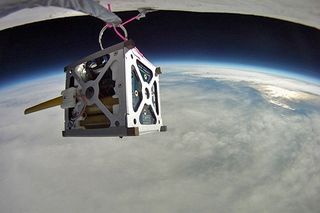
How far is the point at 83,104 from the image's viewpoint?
1019 millimetres

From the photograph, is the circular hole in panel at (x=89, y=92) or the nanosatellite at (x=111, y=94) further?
the circular hole in panel at (x=89, y=92)

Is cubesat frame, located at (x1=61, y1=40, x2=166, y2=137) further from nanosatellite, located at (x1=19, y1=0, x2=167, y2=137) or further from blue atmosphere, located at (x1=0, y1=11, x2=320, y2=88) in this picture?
blue atmosphere, located at (x1=0, y1=11, x2=320, y2=88)

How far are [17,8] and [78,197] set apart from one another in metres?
2.33

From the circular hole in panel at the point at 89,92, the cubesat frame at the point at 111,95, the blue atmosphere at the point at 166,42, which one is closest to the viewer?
the cubesat frame at the point at 111,95

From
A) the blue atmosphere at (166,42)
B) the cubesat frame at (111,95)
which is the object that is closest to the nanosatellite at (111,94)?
the cubesat frame at (111,95)

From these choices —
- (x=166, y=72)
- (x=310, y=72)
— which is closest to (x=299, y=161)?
(x=310, y=72)

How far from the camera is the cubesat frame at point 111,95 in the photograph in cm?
90

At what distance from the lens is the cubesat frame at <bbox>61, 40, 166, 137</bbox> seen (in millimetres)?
898

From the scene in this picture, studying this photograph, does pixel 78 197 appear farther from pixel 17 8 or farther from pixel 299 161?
pixel 299 161

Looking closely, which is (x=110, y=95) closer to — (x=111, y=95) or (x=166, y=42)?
(x=111, y=95)

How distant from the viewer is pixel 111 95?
99cm

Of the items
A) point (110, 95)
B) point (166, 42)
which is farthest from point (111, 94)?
point (166, 42)

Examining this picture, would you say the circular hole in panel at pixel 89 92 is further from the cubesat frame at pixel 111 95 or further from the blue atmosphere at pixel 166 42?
the blue atmosphere at pixel 166 42

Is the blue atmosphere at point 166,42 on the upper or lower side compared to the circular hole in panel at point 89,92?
upper
